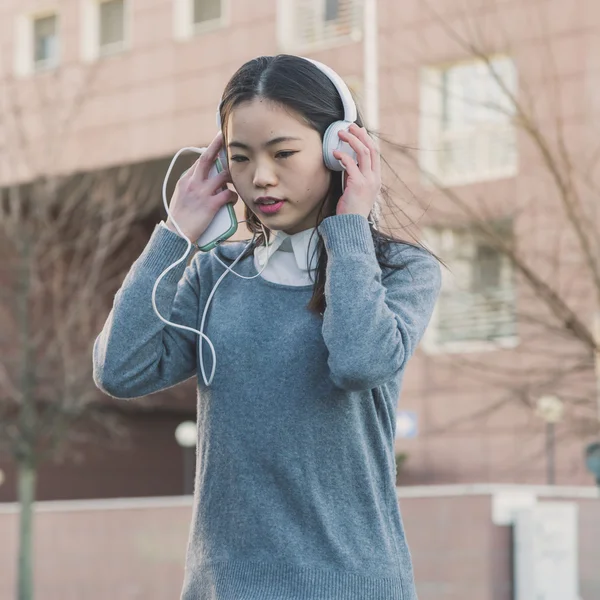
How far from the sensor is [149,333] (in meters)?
2.27

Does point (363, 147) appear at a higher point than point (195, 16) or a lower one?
lower

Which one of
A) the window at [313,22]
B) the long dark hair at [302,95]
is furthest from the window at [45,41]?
the long dark hair at [302,95]

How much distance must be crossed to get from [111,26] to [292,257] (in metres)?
20.9

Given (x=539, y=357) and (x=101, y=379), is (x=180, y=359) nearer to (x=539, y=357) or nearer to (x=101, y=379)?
(x=101, y=379)

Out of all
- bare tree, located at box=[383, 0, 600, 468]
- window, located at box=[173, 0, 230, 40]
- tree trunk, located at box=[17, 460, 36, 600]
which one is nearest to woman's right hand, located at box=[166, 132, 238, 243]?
bare tree, located at box=[383, 0, 600, 468]

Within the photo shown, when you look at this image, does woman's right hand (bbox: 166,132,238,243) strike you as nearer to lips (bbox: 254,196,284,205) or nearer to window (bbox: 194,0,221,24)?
lips (bbox: 254,196,284,205)

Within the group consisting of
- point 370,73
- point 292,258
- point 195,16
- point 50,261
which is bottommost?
point 292,258

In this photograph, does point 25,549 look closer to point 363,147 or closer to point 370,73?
point 370,73

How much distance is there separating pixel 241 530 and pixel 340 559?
0.17m

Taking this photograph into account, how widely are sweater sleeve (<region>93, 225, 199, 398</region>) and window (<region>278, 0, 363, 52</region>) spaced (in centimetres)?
1797

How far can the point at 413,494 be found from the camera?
1012 cm

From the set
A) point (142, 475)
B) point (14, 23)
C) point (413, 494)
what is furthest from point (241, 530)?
point (142, 475)

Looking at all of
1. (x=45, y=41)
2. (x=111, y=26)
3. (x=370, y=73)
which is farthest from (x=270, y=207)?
(x=45, y=41)

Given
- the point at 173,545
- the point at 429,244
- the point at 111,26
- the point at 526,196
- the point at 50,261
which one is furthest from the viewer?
the point at 111,26
